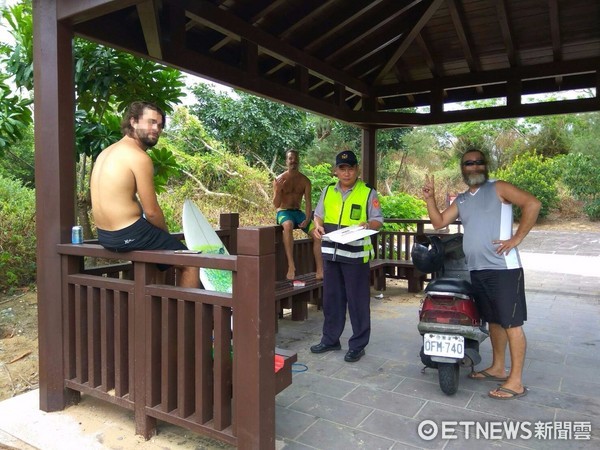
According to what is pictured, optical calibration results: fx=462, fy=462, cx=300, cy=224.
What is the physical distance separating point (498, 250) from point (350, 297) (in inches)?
45.3

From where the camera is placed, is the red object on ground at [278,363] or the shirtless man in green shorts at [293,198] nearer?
the red object on ground at [278,363]

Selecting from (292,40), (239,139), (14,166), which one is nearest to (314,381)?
(292,40)

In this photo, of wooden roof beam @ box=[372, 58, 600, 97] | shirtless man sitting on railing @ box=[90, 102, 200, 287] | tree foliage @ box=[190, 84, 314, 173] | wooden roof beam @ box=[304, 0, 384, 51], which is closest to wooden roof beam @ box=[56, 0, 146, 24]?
shirtless man sitting on railing @ box=[90, 102, 200, 287]

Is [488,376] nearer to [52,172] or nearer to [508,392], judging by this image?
[508,392]

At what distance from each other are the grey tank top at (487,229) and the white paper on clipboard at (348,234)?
0.67m

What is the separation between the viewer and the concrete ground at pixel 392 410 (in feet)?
7.79

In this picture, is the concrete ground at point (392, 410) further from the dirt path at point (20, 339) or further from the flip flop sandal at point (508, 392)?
the dirt path at point (20, 339)

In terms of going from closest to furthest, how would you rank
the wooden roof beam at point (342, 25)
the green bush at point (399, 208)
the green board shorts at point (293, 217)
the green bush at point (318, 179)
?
the wooden roof beam at point (342, 25)
the green board shorts at point (293, 217)
the green bush at point (399, 208)
the green bush at point (318, 179)

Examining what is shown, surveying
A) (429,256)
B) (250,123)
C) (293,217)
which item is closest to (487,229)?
(429,256)

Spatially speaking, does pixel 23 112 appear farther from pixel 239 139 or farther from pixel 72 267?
pixel 239 139

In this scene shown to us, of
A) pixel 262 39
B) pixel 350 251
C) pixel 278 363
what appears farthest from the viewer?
pixel 262 39

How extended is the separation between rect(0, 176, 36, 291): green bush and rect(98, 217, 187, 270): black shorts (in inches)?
168

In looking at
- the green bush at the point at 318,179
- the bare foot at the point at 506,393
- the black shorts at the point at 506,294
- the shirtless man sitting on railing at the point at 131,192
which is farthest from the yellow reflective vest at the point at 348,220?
the green bush at the point at 318,179

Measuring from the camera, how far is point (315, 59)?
529 cm
